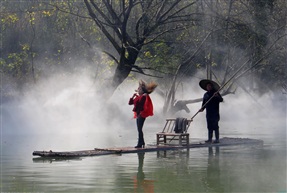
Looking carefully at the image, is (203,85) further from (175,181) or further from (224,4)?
(224,4)

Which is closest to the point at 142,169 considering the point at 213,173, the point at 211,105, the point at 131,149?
the point at 213,173

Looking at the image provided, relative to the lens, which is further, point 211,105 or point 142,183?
point 211,105

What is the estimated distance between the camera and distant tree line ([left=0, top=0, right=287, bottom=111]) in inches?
1218

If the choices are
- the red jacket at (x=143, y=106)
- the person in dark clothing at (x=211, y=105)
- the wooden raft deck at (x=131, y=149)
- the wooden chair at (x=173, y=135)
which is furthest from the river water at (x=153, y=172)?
the person in dark clothing at (x=211, y=105)

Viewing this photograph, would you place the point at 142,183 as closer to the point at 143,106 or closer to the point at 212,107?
the point at 143,106

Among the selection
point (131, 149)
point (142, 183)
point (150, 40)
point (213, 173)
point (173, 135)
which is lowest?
point (142, 183)

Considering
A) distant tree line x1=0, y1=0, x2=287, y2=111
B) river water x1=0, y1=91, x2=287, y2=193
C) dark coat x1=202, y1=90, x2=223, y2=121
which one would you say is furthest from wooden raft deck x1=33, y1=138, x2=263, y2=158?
distant tree line x1=0, y1=0, x2=287, y2=111

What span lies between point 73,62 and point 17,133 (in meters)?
18.0

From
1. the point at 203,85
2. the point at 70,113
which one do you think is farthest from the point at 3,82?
the point at 203,85

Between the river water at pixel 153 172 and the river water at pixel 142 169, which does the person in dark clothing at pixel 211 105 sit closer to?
the river water at pixel 142 169

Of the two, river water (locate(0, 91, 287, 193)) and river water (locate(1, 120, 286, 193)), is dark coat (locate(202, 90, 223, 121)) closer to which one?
river water (locate(0, 91, 287, 193))

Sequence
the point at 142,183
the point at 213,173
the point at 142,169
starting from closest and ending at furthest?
the point at 142,183
the point at 213,173
the point at 142,169

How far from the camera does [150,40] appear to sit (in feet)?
107

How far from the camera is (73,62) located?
4956 cm
